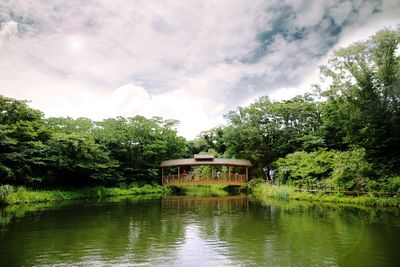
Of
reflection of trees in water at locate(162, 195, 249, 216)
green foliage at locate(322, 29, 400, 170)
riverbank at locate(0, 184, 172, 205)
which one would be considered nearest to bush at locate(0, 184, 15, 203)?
riverbank at locate(0, 184, 172, 205)

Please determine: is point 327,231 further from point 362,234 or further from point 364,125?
point 364,125

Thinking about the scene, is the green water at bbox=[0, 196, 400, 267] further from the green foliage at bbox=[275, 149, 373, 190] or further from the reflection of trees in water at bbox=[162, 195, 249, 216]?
the green foliage at bbox=[275, 149, 373, 190]

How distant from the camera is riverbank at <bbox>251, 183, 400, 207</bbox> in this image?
1407 cm

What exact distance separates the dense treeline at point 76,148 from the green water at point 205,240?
8.33 m

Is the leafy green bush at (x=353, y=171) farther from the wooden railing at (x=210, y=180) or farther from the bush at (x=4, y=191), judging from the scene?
the bush at (x=4, y=191)

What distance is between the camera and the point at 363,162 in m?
16.3

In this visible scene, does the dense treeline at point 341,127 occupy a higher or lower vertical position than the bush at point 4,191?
higher

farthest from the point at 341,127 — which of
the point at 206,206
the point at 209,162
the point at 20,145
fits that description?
the point at 20,145

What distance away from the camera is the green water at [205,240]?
630 cm

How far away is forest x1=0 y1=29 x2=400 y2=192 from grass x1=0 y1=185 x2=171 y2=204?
0.99 m

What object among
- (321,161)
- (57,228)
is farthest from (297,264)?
(321,161)

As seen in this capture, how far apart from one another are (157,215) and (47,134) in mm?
13558

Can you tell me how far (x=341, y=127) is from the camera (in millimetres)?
24375

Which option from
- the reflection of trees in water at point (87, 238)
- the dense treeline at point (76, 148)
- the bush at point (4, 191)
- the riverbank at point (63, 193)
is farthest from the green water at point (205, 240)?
the dense treeline at point (76, 148)
